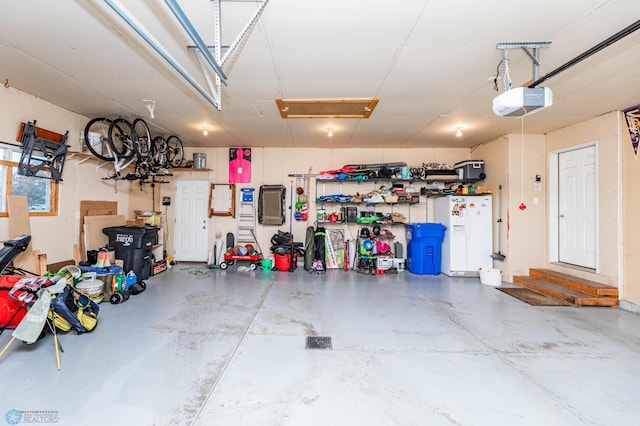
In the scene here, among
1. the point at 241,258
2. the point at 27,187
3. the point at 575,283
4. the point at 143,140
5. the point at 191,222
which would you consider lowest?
the point at 575,283

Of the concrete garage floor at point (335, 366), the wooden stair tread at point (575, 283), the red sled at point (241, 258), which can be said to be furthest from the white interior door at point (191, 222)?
the wooden stair tread at point (575, 283)

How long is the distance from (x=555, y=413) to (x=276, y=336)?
229 cm

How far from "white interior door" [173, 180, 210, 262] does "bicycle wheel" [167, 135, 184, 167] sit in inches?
24.9

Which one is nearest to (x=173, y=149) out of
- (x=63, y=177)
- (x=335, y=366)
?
(x=63, y=177)

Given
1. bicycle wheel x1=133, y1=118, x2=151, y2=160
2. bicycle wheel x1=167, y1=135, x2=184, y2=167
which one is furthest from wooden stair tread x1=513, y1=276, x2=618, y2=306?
bicycle wheel x1=167, y1=135, x2=184, y2=167

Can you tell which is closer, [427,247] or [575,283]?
[575,283]

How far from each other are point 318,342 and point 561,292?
13.2 ft

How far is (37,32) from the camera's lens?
2348 millimetres

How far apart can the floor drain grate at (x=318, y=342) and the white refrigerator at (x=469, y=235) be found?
3890 mm

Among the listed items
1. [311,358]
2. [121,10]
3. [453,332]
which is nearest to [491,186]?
[453,332]

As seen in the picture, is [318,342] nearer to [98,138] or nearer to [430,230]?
[430,230]

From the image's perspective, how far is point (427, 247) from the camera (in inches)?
228

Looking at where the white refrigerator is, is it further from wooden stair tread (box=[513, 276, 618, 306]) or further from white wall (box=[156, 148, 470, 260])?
white wall (box=[156, 148, 470, 260])

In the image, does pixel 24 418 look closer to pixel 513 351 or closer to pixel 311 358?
pixel 311 358
